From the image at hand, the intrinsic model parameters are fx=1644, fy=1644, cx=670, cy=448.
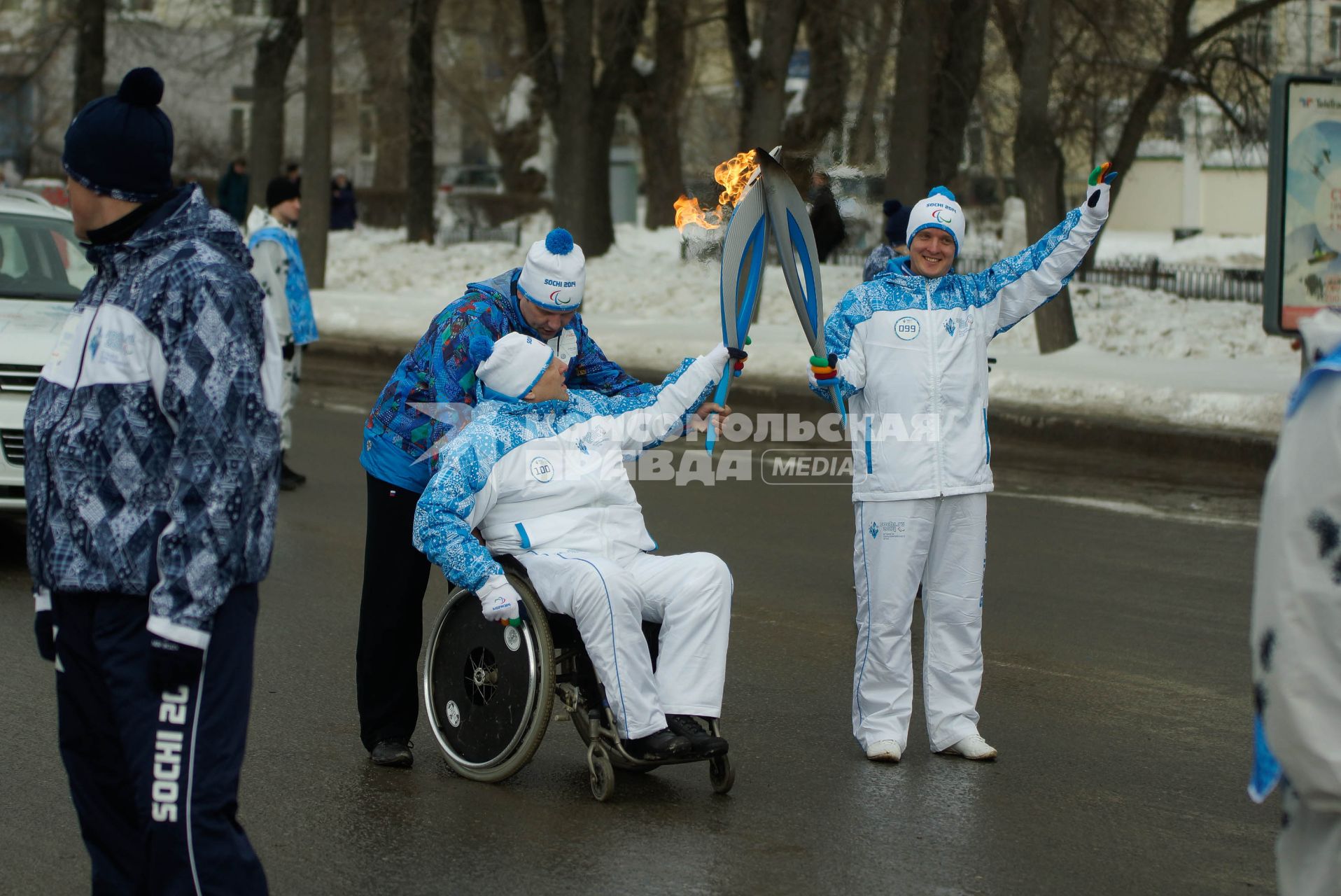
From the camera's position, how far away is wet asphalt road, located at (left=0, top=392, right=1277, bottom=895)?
4535 millimetres

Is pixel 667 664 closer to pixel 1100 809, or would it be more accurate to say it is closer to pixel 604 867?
pixel 604 867

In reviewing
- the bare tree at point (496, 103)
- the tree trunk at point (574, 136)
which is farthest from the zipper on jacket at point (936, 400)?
the bare tree at point (496, 103)

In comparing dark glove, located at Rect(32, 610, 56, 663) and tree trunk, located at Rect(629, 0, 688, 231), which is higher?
tree trunk, located at Rect(629, 0, 688, 231)

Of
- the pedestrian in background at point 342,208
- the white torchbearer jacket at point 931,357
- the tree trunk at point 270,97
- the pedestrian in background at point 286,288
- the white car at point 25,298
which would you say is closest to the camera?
the white torchbearer jacket at point 931,357

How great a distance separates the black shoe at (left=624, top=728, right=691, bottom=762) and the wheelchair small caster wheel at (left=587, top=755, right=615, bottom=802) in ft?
0.43

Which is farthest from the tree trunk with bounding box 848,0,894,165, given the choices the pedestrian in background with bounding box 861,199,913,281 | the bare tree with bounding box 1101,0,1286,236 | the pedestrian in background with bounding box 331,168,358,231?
the pedestrian in background with bounding box 331,168,358,231

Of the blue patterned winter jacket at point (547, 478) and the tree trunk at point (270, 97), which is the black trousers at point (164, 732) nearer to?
the blue patterned winter jacket at point (547, 478)

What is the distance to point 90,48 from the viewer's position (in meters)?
27.5

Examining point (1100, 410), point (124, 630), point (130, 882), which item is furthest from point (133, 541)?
point (1100, 410)

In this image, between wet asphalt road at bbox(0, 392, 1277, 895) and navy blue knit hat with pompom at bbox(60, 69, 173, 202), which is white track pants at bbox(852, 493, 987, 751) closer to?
wet asphalt road at bbox(0, 392, 1277, 895)

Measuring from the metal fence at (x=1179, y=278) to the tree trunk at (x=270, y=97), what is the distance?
10913mm

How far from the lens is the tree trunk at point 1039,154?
17.0 metres

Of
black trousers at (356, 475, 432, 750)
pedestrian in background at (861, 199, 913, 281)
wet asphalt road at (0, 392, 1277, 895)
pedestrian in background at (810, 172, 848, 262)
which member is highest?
pedestrian in background at (810, 172, 848, 262)

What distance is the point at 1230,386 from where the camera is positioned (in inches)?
578
